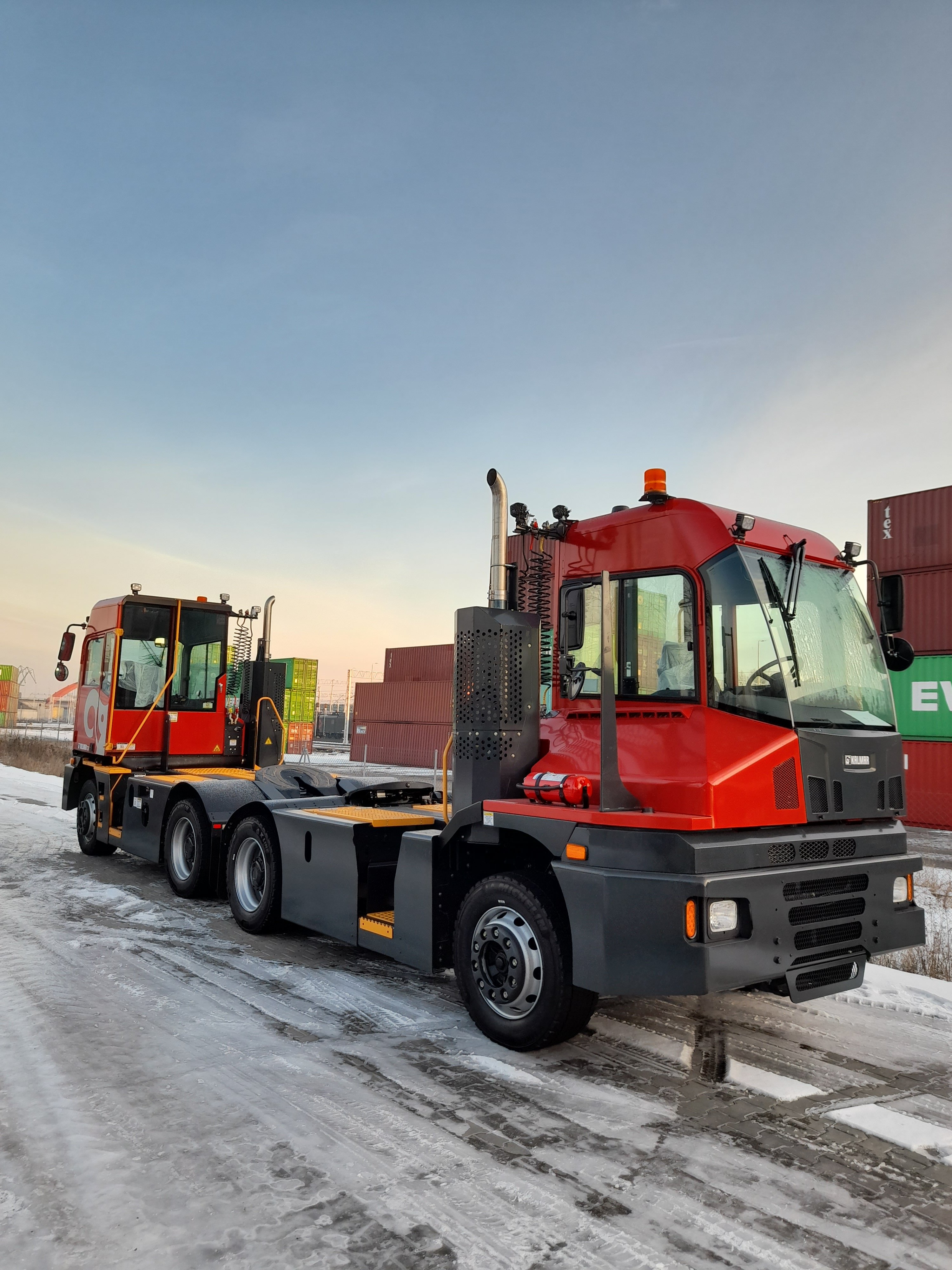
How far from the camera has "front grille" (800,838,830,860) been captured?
4.18m

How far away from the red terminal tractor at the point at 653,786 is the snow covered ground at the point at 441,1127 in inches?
17.6

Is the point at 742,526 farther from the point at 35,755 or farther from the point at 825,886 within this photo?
the point at 35,755

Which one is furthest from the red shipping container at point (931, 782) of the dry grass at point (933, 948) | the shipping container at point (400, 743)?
the shipping container at point (400, 743)

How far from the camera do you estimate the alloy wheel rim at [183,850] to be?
8.41m

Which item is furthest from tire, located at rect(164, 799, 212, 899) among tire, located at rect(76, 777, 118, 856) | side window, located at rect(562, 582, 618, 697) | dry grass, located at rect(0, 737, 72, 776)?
dry grass, located at rect(0, 737, 72, 776)

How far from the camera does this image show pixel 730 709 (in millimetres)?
4164

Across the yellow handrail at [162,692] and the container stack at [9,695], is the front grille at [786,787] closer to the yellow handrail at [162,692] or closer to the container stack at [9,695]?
the yellow handrail at [162,692]

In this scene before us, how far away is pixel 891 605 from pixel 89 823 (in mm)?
9332

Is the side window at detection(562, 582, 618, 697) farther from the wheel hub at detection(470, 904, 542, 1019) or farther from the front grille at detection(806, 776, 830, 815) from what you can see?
the wheel hub at detection(470, 904, 542, 1019)

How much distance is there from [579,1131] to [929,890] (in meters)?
7.61

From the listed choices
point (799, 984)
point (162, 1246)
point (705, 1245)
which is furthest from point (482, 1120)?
point (799, 984)

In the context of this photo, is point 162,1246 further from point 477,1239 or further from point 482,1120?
point 482,1120

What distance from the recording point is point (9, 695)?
196 ft

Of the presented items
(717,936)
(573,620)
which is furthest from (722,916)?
(573,620)
